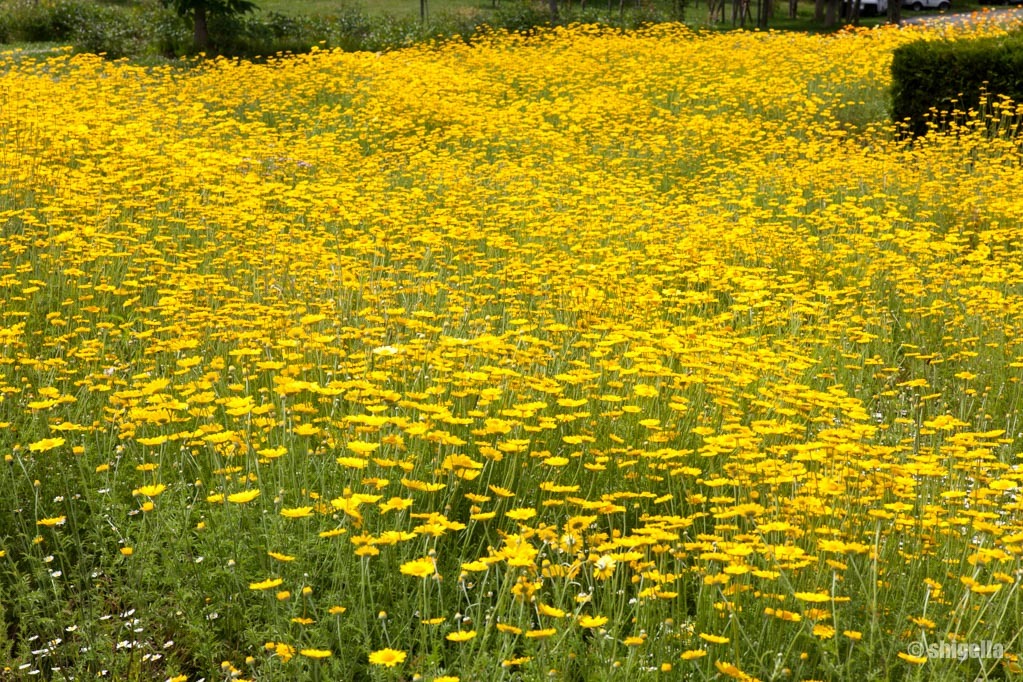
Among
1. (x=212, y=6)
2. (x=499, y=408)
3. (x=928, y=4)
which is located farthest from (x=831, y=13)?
(x=499, y=408)

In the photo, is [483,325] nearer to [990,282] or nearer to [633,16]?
[990,282]

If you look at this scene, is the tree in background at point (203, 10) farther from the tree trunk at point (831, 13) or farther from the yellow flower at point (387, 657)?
the tree trunk at point (831, 13)

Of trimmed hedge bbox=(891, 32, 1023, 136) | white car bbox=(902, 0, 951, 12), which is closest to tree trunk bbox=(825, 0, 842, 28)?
white car bbox=(902, 0, 951, 12)

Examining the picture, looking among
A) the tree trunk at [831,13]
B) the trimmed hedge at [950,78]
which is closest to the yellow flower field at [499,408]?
the trimmed hedge at [950,78]

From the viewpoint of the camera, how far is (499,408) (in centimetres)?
420

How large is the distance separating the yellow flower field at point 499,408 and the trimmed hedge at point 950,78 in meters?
0.92

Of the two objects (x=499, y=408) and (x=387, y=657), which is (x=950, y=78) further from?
(x=387, y=657)

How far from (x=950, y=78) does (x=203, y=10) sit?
1299 cm

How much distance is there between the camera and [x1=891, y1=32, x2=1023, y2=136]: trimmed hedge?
11.7m

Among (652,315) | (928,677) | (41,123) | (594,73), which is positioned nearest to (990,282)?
(652,315)

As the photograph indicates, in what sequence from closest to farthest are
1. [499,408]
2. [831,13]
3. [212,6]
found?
[499,408], [212,6], [831,13]

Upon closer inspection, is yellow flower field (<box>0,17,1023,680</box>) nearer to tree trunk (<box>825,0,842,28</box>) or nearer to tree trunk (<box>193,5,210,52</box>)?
tree trunk (<box>193,5,210,52</box>)

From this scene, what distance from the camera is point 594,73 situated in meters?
15.7

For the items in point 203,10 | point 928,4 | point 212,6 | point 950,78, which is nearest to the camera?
point 950,78
